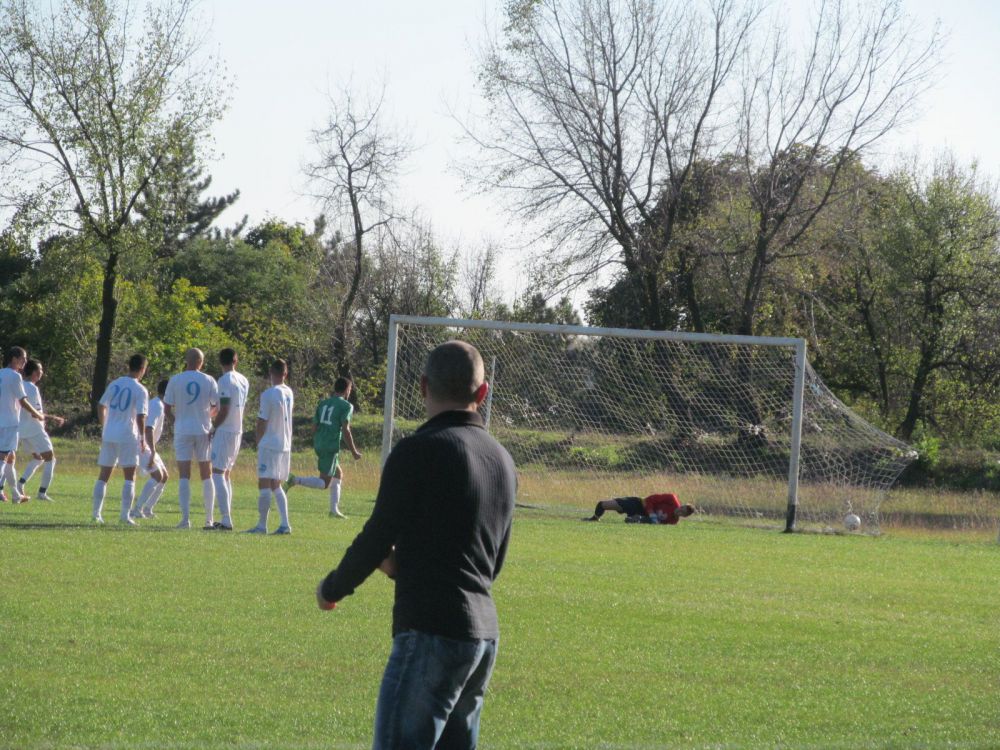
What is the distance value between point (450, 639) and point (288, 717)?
289cm

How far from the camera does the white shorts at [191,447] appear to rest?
1555 cm

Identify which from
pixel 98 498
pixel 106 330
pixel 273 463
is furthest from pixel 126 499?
pixel 106 330

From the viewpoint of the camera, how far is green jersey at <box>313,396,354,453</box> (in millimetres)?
18812

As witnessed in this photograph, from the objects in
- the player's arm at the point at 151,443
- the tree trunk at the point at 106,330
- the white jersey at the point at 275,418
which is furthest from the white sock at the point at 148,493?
the tree trunk at the point at 106,330

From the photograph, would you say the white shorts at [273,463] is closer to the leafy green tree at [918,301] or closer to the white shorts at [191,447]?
the white shorts at [191,447]

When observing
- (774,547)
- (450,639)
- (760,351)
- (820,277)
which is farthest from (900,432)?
(450,639)

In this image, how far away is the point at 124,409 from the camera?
1592cm

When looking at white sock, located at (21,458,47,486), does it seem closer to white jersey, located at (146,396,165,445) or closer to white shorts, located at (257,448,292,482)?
white jersey, located at (146,396,165,445)

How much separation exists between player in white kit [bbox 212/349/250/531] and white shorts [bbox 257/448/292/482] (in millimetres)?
404

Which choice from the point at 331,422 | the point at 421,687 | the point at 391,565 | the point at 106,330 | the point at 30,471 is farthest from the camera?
the point at 106,330

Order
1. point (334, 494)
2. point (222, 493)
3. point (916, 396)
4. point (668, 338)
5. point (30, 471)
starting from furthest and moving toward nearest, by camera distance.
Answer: point (916, 396) → point (668, 338) → point (30, 471) → point (334, 494) → point (222, 493)

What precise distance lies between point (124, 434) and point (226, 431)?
1.35 meters

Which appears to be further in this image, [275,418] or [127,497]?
[127,497]

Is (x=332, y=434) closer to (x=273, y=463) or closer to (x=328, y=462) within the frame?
(x=328, y=462)
